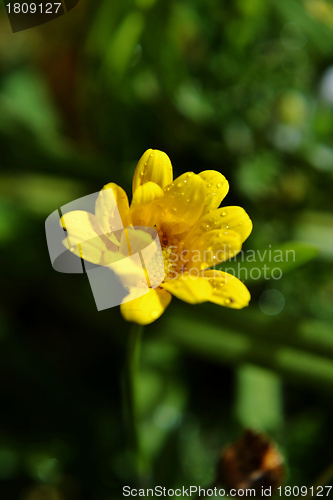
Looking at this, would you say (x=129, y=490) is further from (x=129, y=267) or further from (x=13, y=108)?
(x=13, y=108)

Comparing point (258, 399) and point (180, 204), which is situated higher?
point (180, 204)

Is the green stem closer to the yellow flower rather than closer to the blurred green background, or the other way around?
the yellow flower

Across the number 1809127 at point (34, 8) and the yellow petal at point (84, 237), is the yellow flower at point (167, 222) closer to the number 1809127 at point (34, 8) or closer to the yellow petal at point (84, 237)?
the yellow petal at point (84, 237)

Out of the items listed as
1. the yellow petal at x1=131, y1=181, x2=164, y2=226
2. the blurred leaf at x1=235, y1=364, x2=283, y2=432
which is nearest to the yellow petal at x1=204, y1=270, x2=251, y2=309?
the yellow petal at x1=131, y1=181, x2=164, y2=226

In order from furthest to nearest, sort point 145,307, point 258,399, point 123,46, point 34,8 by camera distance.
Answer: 1. point 123,46
2. point 258,399
3. point 34,8
4. point 145,307

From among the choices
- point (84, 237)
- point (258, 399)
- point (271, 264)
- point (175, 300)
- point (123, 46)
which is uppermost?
point (123, 46)

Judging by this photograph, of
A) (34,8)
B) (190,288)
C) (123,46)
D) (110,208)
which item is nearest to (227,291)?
(190,288)

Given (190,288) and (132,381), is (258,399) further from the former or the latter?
(190,288)
